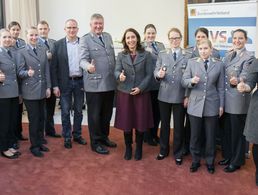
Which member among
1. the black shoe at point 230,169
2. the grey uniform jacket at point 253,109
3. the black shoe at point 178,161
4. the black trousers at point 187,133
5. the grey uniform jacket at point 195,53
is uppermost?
the grey uniform jacket at point 195,53

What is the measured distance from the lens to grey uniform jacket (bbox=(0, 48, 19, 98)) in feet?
11.2

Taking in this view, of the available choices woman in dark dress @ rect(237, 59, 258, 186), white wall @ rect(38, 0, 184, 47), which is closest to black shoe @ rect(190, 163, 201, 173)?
woman in dark dress @ rect(237, 59, 258, 186)

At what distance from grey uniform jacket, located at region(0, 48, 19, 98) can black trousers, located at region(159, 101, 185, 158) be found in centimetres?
150

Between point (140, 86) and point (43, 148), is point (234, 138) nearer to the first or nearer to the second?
point (140, 86)

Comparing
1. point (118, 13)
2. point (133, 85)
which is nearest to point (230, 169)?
point (133, 85)

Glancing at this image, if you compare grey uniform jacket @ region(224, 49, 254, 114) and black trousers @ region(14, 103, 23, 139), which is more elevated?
grey uniform jacket @ region(224, 49, 254, 114)

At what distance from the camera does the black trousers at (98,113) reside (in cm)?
372

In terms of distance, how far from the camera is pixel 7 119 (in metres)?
3.55

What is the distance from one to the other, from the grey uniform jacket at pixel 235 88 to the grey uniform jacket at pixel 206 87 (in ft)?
0.22

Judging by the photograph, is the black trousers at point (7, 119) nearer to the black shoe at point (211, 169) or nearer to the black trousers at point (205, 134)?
the black trousers at point (205, 134)

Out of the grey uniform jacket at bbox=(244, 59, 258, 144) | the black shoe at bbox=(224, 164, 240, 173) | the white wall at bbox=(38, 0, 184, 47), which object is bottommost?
the black shoe at bbox=(224, 164, 240, 173)

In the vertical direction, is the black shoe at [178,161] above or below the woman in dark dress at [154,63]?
below

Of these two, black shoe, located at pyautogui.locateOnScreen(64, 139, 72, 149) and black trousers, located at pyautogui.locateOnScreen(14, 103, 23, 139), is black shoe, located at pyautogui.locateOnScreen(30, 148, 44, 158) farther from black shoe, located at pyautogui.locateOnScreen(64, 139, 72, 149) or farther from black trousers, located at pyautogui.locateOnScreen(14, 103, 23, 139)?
black trousers, located at pyautogui.locateOnScreen(14, 103, 23, 139)

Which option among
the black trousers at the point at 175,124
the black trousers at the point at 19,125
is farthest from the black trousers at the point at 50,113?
the black trousers at the point at 175,124
